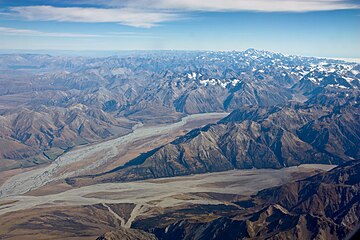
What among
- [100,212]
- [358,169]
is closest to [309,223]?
[358,169]

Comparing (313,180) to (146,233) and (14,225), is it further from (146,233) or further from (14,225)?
(14,225)

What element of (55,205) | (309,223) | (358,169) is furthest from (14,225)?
(358,169)

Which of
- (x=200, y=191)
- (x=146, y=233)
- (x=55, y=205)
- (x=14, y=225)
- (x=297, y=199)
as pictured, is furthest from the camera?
(x=200, y=191)

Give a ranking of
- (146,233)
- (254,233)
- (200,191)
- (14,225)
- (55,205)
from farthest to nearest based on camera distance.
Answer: (200,191), (55,205), (14,225), (146,233), (254,233)

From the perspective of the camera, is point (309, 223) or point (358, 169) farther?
point (358, 169)

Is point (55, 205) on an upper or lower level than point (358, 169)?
lower

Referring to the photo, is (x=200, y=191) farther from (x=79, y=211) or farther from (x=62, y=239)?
(x=62, y=239)
